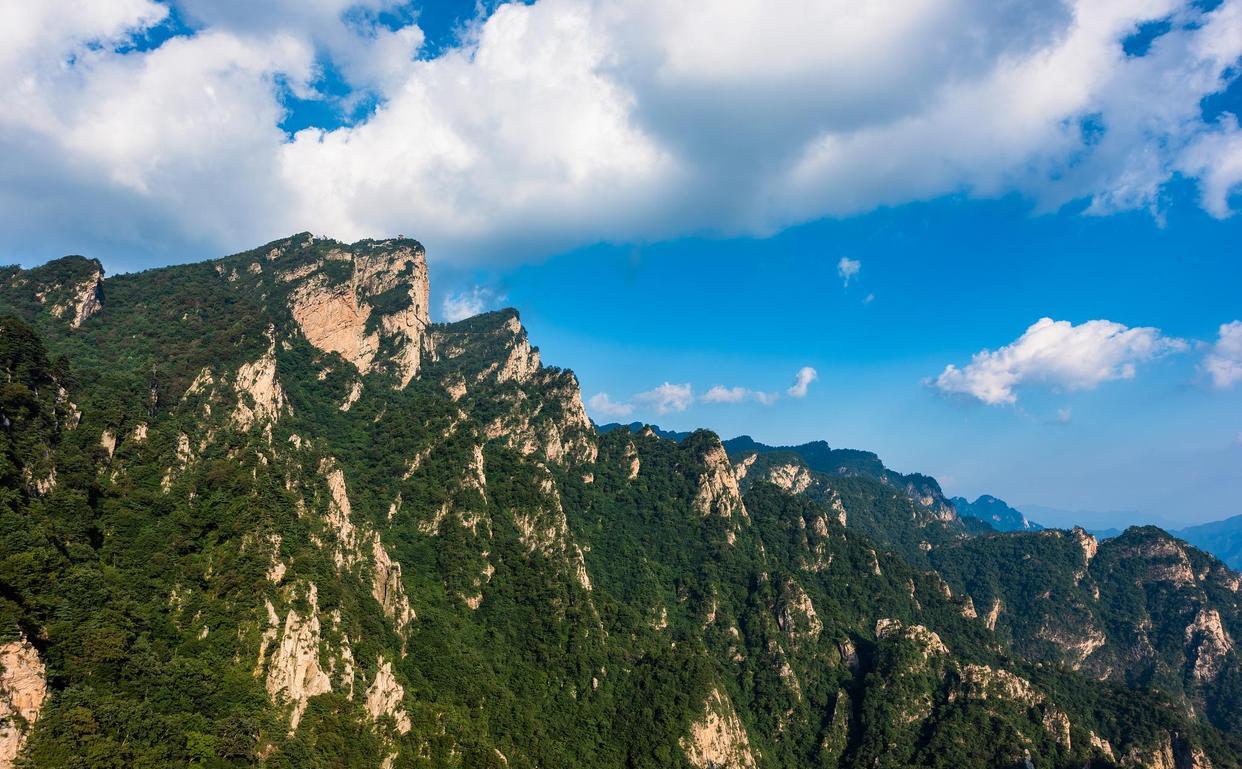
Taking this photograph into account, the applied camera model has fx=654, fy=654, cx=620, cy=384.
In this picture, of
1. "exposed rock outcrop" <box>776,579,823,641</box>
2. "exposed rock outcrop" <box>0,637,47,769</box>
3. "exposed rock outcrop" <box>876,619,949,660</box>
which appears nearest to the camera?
"exposed rock outcrop" <box>0,637,47,769</box>

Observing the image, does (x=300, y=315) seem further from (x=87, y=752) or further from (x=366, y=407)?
(x=87, y=752)

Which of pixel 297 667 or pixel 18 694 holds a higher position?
pixel 18 694

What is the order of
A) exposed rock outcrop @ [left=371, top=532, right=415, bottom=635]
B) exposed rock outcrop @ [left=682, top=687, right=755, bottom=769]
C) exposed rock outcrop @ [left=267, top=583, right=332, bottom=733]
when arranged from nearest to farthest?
1. exposed rock outcrop @ [left=267, top=583, right=332, bottom=733]
2. exposed rock outcrop @ [left=371, top=532, right=415, bottom=635]
3. exposed rock outcrop @ [left=682, top=687, right=755, bottom=769]

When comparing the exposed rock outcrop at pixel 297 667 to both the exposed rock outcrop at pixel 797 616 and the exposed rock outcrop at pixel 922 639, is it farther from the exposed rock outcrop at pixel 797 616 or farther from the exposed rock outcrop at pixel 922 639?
the exposed rock outcrop at pixel 922 639

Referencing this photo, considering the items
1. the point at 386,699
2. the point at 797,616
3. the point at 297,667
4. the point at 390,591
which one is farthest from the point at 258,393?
the point at 797,616

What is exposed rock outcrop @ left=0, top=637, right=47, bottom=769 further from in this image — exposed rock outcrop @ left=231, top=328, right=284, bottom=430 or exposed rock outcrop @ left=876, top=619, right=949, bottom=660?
exposed rock outcrop @ left=876, top=619, right=949, bottom=660

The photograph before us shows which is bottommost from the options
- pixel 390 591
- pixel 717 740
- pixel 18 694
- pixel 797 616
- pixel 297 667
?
pixel 717 740

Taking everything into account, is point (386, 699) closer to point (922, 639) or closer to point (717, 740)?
point (717, 740)

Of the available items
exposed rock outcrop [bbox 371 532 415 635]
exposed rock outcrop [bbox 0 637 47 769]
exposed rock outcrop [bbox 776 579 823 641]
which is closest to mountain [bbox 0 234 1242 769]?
exposed rock outcrop [bbox 0 637 47 769]
